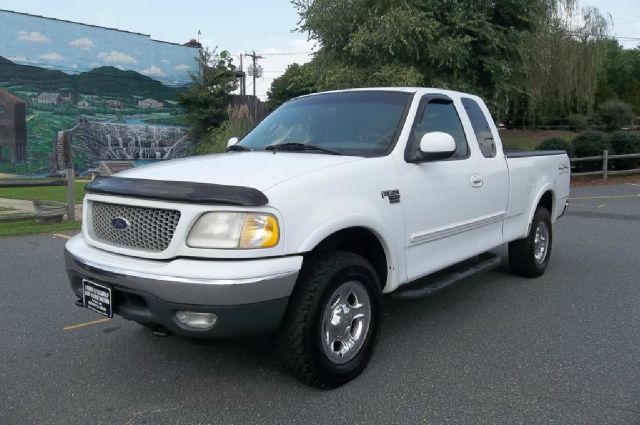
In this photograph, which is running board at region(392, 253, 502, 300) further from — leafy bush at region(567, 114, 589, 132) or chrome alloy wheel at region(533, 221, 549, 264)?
leafy bush at region(567, 114, 589, 132)

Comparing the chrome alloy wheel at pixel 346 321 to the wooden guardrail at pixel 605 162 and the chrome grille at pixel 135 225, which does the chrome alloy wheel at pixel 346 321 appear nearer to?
the chrome grille at pixel 135 225

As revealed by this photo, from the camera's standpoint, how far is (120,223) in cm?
333

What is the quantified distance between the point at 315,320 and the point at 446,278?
65.1 inches

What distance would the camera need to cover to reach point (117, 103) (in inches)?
1174

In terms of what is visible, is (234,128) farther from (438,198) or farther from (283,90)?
(283,90)

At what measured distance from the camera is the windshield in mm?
4094

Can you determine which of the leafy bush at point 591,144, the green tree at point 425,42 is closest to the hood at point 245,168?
the green tree at point 425,42

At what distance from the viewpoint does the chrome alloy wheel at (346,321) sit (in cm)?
338

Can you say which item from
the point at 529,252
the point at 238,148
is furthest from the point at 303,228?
the point at 529,252

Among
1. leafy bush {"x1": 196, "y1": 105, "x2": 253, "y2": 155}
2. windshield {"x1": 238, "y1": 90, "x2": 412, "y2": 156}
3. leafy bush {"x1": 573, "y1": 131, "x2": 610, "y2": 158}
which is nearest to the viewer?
windshield {"x1": 238, "y1": 90, "x2": 412, "y2": 156}

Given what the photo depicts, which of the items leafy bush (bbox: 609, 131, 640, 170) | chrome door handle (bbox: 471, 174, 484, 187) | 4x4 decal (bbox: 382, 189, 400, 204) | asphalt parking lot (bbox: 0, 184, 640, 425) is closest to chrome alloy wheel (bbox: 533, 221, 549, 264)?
asphalt parking lot (bbox: 0, 184, 640, 425)

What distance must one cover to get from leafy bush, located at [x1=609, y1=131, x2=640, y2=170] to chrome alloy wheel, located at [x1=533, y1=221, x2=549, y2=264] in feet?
50.4

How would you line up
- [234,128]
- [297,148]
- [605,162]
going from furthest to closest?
[605,162] → [234,128] → [297,148]

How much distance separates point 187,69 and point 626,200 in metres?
25.2
